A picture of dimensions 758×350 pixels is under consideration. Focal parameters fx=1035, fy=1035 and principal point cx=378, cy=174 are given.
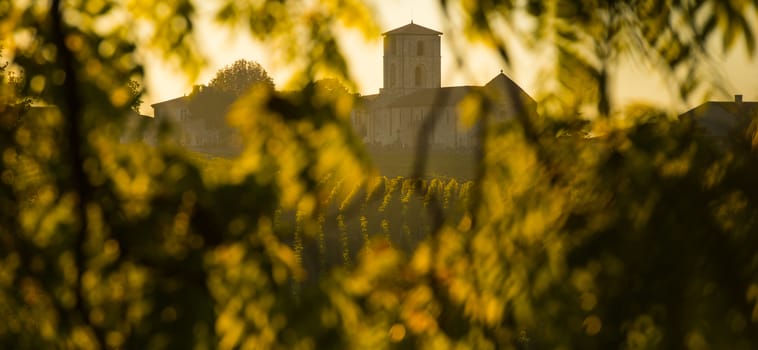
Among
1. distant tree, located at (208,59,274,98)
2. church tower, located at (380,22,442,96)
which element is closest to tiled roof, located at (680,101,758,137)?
distant tree, located at (208,59,274,98)

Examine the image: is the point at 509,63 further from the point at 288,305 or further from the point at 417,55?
the point at 417,55

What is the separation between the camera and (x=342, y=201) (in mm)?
2412

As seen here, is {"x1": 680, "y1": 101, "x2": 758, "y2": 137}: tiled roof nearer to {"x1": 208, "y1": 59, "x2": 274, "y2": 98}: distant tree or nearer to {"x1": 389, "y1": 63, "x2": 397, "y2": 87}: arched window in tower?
{"x1": 208, "y1": 59, "x2": 274, "y2": 98}: distant tree

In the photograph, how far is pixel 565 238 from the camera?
248 cm

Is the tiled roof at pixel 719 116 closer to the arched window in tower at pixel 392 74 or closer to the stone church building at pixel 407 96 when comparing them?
the stone church building at pixel 407 96

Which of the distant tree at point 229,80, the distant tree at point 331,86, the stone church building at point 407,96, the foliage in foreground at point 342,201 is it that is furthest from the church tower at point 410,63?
the distant tree at point 331,86

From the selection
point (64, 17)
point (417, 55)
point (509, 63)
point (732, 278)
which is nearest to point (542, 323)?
point (732, 278)

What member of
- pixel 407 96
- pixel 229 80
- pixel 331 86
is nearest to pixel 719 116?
pixel 331 86

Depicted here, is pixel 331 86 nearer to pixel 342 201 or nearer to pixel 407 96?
pixel 342 201

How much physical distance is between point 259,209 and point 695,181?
3.46 feet

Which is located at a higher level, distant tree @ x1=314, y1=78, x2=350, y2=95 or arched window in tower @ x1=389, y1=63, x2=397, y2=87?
arched window in tower @ x1=389, y1=63, x2=397, y2=87

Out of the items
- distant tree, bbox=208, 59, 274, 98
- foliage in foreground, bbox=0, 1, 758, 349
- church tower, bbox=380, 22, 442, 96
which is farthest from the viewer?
church tower, bbox=380, 22, 442, 96

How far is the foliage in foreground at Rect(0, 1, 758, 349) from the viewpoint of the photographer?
2469mm

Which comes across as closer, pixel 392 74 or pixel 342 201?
pixel 342 201
